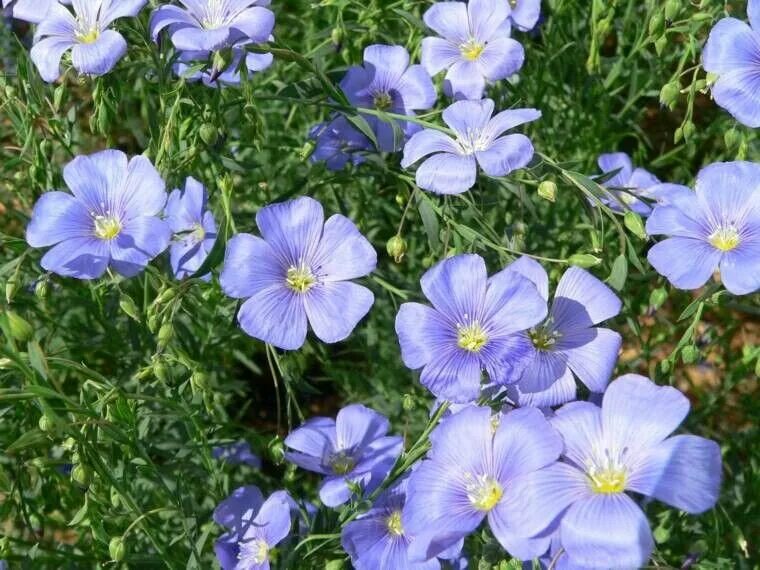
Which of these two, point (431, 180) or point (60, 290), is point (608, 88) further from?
point (60, 290)

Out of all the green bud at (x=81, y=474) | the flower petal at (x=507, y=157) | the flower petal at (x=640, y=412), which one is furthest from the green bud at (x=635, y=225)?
the green bud at (x=81, y=474)

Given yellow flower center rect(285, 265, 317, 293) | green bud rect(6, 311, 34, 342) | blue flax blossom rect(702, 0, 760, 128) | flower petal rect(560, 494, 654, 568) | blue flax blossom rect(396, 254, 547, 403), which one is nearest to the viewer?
flower petal rect(560, 494, 654, 568)

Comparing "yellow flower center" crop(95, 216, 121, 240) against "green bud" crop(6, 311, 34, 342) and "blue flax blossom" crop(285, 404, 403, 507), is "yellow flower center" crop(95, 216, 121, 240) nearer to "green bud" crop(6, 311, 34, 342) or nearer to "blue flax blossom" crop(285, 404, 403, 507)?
"green bud" crop(6, 311, 34, 342)

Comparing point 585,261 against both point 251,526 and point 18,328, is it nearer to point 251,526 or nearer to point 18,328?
point 251,526

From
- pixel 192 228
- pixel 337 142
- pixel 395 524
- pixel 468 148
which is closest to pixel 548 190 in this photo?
pixel 468 148

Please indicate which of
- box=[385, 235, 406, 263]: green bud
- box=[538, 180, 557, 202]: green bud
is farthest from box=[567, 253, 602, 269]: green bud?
box=[385, 235, 406, 263]: green bud

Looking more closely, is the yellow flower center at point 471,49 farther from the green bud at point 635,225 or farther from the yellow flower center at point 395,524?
the yellow flower center at point 395,524
